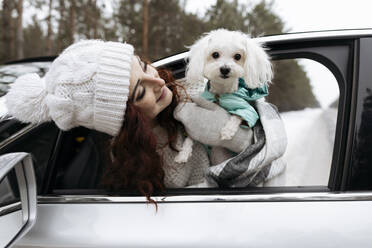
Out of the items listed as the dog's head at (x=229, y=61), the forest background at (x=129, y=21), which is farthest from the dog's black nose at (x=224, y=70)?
the forest background at (x=129, y=21)

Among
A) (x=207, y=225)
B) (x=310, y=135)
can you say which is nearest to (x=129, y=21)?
(x=310, y=135)

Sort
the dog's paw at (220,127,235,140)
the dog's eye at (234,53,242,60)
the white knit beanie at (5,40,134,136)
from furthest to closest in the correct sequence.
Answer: the dog's eye at (234,53,242,60) → the dog's paw at (220,127,235,140) → the white knit beanie at (5,40,134,136)

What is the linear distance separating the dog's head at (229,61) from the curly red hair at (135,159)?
0.42m

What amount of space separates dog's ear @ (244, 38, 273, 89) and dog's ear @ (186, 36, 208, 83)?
213 millimetres

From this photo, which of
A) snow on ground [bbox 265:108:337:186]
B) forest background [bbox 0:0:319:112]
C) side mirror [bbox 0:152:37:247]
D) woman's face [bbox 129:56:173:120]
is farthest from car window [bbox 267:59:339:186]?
forest background [bbox 0:0:319:112]

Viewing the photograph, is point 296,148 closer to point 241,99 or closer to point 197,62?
point 241,99

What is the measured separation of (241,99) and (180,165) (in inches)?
17.4

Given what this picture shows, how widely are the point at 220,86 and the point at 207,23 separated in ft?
39.4

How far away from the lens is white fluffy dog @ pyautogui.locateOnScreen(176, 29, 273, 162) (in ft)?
5.38

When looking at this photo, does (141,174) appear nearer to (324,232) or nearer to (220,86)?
(220,86)

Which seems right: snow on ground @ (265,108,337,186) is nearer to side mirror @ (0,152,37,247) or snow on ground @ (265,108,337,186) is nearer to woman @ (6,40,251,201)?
woman @ (6,40,251,201)

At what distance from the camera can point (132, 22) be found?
14.9 m

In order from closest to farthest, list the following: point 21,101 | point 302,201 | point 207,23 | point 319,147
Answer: point 302,201 < point 21,101 < point 319,147 < point 207,23

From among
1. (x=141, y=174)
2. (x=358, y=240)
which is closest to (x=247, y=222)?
(x=358, y=240)
